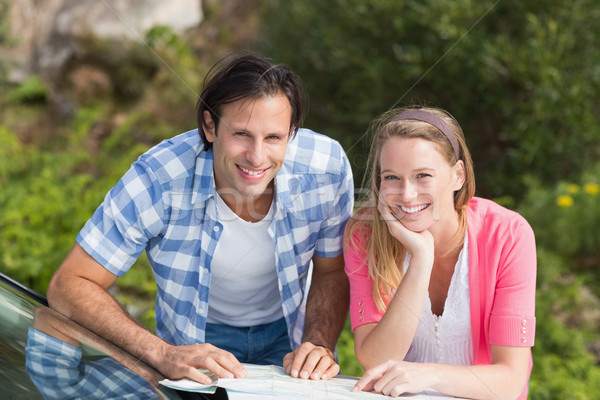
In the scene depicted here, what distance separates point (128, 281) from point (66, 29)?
5.26m

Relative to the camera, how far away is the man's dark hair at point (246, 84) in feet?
8.01

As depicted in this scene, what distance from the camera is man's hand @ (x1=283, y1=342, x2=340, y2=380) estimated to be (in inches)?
84.4

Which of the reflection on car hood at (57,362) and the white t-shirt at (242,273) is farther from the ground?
the white t-shirt at (242,273)

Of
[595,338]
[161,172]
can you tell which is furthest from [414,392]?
[595,338]

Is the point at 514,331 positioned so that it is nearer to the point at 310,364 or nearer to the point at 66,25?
the point at 310,364

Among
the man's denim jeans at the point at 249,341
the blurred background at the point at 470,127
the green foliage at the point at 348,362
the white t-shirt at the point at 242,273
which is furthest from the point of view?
the blurred background at the point at 470,127

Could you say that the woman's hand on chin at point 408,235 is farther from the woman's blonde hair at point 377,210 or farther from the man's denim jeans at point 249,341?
the man's denim jeans at point 249,341

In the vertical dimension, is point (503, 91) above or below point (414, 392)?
above

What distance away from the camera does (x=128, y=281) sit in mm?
4539

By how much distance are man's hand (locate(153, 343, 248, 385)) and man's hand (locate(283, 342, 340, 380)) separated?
0.66ft

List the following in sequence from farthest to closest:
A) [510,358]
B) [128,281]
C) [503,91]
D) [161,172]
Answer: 1. [503,91]
2. [128,281]
3. [161,172]
4. [510,358]

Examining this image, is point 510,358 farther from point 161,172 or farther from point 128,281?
point 128,281

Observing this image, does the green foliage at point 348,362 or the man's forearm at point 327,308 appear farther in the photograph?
the green foliage at point 348,362

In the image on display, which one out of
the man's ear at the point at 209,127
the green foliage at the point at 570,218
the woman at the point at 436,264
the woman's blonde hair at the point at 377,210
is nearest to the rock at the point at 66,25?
the green foliage at the point at 570,218
